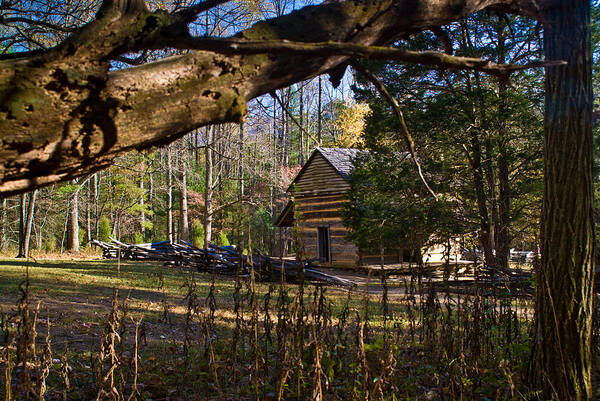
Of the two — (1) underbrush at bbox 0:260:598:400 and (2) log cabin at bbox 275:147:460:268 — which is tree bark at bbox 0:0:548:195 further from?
(2) log cabin at bbox 275:147:460:268

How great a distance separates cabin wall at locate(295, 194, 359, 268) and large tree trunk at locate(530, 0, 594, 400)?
55.2ft

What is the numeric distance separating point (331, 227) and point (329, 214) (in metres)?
0.65

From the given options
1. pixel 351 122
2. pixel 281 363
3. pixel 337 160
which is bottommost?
pixel 281 363

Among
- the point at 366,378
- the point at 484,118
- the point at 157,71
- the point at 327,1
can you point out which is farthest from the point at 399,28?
the point at 484,118

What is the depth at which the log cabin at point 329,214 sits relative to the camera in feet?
71.6

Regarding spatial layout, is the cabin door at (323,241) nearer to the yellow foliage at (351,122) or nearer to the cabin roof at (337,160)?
the cabin roof at (337,160)

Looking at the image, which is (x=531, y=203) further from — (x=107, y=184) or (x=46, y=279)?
(x=107, y=184)

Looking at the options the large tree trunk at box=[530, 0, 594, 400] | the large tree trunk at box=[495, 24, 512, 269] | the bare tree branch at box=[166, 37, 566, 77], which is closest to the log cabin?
the large tree trunk at box=[495, 24, 512, 269]

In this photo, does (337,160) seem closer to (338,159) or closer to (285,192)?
(338,159)

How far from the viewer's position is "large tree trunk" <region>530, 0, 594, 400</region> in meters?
4.01

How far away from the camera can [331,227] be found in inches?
896

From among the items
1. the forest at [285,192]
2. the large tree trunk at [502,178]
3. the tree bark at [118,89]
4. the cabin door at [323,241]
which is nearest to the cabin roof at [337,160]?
the cabin door at [323,241]

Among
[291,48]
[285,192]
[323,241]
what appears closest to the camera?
[291,48]

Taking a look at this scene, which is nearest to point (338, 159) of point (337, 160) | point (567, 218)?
point (337, 160)
